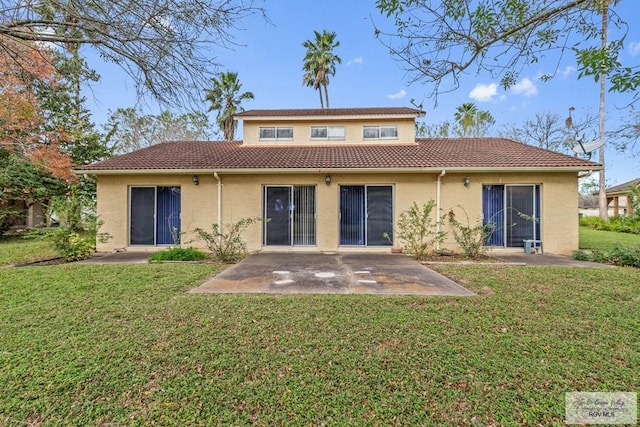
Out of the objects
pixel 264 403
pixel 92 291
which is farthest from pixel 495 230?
pixel 92 291

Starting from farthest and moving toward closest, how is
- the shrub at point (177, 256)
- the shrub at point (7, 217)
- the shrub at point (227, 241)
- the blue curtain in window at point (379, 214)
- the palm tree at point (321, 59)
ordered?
the palm tree at point (321, 59)
the shrub at point (7, 217)
the blue curtain in window at point (379, 214)
the shrub at point (227, 241)
the shrub at point (177, 256)

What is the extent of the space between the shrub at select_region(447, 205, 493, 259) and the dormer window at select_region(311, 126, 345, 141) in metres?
5.98

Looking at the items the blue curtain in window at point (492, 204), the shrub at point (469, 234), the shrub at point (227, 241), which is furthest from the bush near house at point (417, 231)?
the shrub at point (227, 241)

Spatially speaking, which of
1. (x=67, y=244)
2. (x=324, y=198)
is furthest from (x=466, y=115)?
(x=67, y=244)

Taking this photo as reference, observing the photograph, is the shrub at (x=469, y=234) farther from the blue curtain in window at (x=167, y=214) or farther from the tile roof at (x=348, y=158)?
the blue curtain in window at (x=167, y=214)

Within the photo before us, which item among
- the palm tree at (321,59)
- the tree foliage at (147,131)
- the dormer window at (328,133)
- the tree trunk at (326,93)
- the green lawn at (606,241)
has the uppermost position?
the palm tree at (321,59)

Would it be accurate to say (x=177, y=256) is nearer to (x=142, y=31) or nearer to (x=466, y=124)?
(x=142, y=31)

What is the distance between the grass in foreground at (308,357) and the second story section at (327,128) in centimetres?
919

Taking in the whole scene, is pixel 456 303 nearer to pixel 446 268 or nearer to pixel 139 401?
pixel 446 268

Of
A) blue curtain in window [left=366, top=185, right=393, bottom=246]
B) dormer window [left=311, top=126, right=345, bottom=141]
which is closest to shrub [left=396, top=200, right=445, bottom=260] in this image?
blue curtain in window [left=366, top=185, right=393, bottom=246]

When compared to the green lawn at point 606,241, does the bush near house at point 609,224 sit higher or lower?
higher

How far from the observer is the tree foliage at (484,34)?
13.1 ft

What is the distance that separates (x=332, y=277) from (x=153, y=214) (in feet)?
24.6

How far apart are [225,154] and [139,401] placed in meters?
10.1
